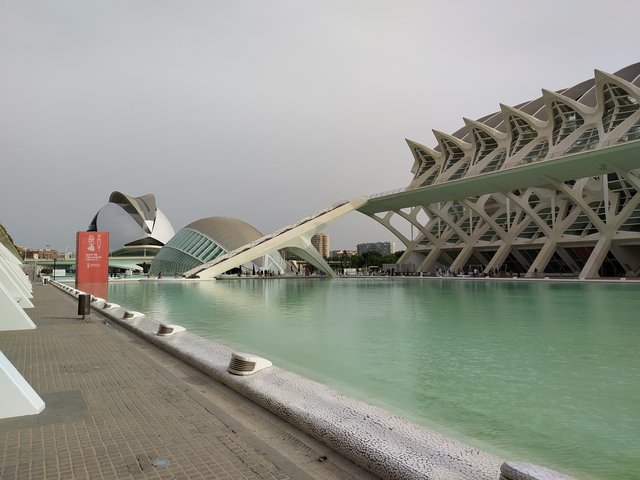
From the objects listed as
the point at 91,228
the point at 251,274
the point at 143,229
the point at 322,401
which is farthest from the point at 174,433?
the point at 91,228

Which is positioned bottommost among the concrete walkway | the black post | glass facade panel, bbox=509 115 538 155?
the concrete walkway

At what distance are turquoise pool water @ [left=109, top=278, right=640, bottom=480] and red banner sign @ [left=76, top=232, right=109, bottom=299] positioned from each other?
15.8 metres

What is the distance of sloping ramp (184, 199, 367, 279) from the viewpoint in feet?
131

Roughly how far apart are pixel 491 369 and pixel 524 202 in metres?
35.8

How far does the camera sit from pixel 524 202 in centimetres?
3838

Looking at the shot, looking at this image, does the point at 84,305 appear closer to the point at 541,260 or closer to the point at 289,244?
the point at 289,244

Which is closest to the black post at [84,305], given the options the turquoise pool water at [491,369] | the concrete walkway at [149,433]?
the turquoise pool water at [491,369]

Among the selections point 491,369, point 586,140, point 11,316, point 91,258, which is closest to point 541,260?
point 586,140

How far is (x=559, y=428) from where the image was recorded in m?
3.95

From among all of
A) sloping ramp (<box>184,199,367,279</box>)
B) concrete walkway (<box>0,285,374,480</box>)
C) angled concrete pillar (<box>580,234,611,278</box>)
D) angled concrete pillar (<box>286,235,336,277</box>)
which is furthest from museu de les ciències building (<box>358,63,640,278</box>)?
concrete walkway (<box>0,285,374,480</box>)

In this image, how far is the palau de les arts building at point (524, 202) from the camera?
109 ft

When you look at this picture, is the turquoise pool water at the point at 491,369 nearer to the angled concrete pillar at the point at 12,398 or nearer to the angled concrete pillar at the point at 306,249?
the angled concrete pillar at the point at 12,398

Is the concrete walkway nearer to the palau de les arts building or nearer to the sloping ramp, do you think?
the palau de les arts building

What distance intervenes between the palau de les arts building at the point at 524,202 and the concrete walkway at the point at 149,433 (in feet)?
103
